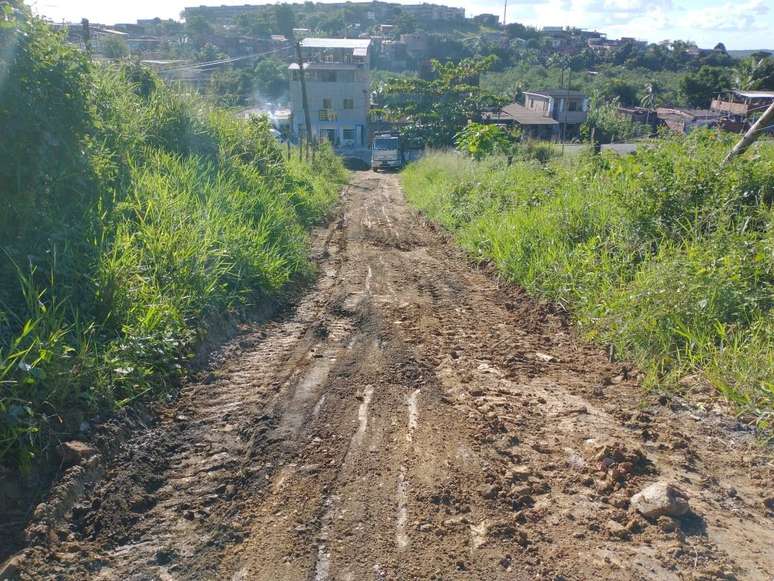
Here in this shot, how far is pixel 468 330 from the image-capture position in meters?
5.32

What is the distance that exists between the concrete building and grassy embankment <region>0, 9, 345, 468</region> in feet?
109

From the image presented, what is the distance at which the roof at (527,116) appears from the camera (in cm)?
4069

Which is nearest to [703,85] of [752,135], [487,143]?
[487,143]

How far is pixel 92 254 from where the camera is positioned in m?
4.62

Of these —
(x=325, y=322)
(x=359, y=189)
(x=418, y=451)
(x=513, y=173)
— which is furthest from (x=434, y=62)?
(x=418, y=451)

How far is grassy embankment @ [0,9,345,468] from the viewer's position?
3.42 metres

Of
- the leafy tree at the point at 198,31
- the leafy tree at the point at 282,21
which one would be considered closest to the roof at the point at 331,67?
the leafy tree at the point at 198,31

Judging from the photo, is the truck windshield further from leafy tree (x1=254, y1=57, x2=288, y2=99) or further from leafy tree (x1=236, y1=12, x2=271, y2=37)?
leafy tree (x1=236, y1=12, x2=271, y2=37)

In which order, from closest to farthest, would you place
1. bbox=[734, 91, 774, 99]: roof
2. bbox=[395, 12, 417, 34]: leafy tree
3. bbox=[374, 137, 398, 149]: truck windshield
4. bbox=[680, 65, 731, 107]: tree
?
bbox=[734, 91, 774, 99]: roof < bbox=[374, 137, 398, 149]: truck windshield < bbox=[680, 65, 731, 107]: tree < bbox=[395, 12, 417, 34]: leafy tree

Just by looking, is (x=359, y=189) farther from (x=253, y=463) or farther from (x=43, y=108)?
(x=253, y=463)

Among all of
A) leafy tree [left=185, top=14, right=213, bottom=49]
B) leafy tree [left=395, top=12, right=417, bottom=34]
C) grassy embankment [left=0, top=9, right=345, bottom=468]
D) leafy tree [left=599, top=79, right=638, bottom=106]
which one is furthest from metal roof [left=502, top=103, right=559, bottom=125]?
leafy tree [left=395, top=12, right=417, bottom=34]

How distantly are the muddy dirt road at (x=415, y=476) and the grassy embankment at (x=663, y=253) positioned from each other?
0.38 m

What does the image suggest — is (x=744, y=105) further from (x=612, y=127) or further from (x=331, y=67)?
(x=331, y=67)

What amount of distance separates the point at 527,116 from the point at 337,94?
602 inches
